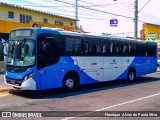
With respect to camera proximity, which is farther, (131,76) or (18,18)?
(18,18)

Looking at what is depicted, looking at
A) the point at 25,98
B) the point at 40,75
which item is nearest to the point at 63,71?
the point at 40,75

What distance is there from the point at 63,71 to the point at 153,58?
36.1 feet

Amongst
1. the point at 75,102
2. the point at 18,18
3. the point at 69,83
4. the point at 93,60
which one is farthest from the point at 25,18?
the point at 75,102

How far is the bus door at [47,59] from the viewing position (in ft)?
42.8

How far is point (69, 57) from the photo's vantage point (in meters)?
14.6

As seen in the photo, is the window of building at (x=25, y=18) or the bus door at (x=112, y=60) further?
the window of building at (x=25, y=18)

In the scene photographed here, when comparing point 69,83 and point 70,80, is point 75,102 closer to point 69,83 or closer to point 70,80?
point 69,83

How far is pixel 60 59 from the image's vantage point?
1409 cm

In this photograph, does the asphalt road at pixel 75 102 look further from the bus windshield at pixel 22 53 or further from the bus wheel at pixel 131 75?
the bus wheel at pixel 131 75

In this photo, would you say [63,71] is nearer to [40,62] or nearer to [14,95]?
[40,62]

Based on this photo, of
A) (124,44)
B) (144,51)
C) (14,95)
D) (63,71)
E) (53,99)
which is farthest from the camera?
(144,51)

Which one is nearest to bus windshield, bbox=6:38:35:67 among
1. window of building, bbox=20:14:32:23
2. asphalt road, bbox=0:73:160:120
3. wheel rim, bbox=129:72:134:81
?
asphalt road, bbox=0:73:160:120

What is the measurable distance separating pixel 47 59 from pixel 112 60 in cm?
572

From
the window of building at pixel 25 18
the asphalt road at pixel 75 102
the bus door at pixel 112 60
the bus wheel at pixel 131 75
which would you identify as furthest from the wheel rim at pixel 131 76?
the window of building at pixel 25 18
